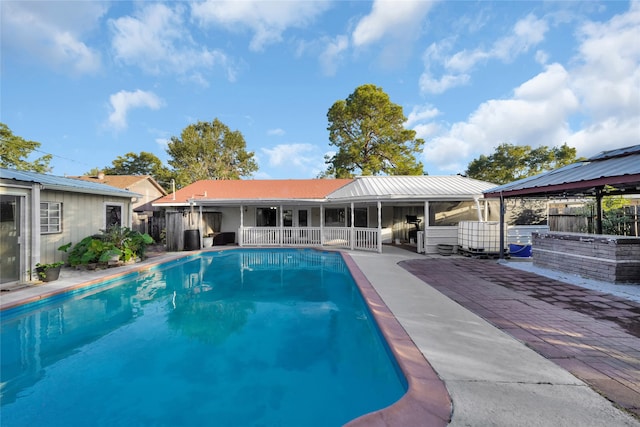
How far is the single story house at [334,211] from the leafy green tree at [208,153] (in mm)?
13154

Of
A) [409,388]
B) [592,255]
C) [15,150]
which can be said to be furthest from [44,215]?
[15,150]

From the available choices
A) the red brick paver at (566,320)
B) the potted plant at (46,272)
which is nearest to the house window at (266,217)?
the potted plant at (46,272)

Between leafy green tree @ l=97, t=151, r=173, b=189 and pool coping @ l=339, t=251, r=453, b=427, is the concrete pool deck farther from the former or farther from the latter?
leafy green tree @ l=97, t=151, r=173, b=189

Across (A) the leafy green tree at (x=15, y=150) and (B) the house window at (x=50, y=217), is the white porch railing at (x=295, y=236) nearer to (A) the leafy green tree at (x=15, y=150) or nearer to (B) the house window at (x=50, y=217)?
(B) the house window at (x=50, y=217)

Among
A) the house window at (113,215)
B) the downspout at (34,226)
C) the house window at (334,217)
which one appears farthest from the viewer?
the house window at (334,217)

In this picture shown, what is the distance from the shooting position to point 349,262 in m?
9.77

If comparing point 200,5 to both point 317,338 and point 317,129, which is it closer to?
point 317,338

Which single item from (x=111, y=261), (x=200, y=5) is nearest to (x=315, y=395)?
(x=111, y=261)

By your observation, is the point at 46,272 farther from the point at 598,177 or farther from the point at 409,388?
the point at 598,177

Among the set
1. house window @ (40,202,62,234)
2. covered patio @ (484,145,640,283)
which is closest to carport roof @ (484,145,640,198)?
covered patio @ (484,145,640,283)

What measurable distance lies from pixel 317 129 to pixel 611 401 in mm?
26612

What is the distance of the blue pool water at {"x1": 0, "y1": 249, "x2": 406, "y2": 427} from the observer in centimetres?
291

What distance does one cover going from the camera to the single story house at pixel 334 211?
12.0 metres

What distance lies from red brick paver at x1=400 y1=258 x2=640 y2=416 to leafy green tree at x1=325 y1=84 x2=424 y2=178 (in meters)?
17.7
